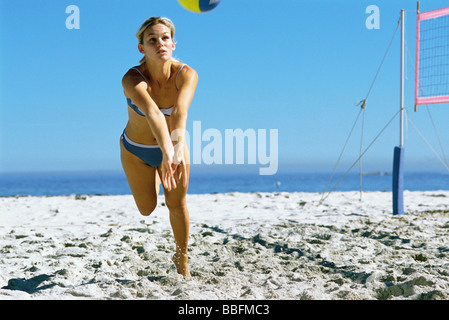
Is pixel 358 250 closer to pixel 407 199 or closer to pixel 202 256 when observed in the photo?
pixel 202 256

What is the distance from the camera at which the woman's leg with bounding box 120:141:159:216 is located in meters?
3.04

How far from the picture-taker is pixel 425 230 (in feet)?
14.6

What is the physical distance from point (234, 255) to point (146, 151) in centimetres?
126

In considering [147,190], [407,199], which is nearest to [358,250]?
[147,190]

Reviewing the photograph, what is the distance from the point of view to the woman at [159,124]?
2.47m

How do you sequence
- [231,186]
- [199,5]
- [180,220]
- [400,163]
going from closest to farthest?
[180,220] → [199,5] → [400,163] → [231,186]

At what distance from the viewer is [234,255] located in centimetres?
360

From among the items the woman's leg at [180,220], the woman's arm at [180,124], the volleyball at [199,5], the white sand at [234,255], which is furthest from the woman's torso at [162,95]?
the white sand at [234,255]

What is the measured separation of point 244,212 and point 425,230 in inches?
99.8

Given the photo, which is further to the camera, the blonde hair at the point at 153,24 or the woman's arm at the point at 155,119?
the blonde hair at the point at 153,24

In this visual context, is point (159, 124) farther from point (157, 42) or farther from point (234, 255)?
point (234, 255)

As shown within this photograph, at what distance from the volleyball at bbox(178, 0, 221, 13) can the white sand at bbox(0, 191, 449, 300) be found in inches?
77.0

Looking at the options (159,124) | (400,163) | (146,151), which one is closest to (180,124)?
(159,124)

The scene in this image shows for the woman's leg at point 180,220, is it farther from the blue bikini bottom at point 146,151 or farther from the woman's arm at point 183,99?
the woman's arm at point 183,99
